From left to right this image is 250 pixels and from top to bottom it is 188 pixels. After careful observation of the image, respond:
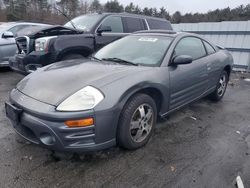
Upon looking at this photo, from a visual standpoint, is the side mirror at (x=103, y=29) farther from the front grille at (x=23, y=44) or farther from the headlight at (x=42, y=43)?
the front grille at (x=23, y=44)

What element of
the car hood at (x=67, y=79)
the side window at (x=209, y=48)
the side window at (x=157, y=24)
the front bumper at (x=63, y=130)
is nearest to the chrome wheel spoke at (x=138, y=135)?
the front bumper at (x=63, y=130)

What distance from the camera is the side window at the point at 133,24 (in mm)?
6245

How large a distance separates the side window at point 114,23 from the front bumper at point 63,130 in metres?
3.87

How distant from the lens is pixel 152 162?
103 inches

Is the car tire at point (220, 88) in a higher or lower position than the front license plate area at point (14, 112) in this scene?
lower

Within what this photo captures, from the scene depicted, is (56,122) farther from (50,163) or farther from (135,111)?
(135,111)

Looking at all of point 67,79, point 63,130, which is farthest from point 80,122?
point 67,79

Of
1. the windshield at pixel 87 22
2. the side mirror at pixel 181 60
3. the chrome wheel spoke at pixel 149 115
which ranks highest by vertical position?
the windshield at pixel 87 22

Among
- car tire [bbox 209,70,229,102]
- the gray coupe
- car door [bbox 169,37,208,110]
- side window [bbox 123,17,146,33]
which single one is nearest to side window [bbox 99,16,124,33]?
side window [bbox 123,17,146,33]

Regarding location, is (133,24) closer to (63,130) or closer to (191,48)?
(191,48)

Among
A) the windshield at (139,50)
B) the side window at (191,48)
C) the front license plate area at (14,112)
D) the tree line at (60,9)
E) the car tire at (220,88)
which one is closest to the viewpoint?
the front license plate area at (14,112)

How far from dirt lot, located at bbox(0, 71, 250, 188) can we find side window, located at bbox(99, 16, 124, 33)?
10.9ft

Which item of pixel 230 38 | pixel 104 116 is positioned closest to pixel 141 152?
pixel 104 116

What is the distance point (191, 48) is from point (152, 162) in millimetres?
2167
